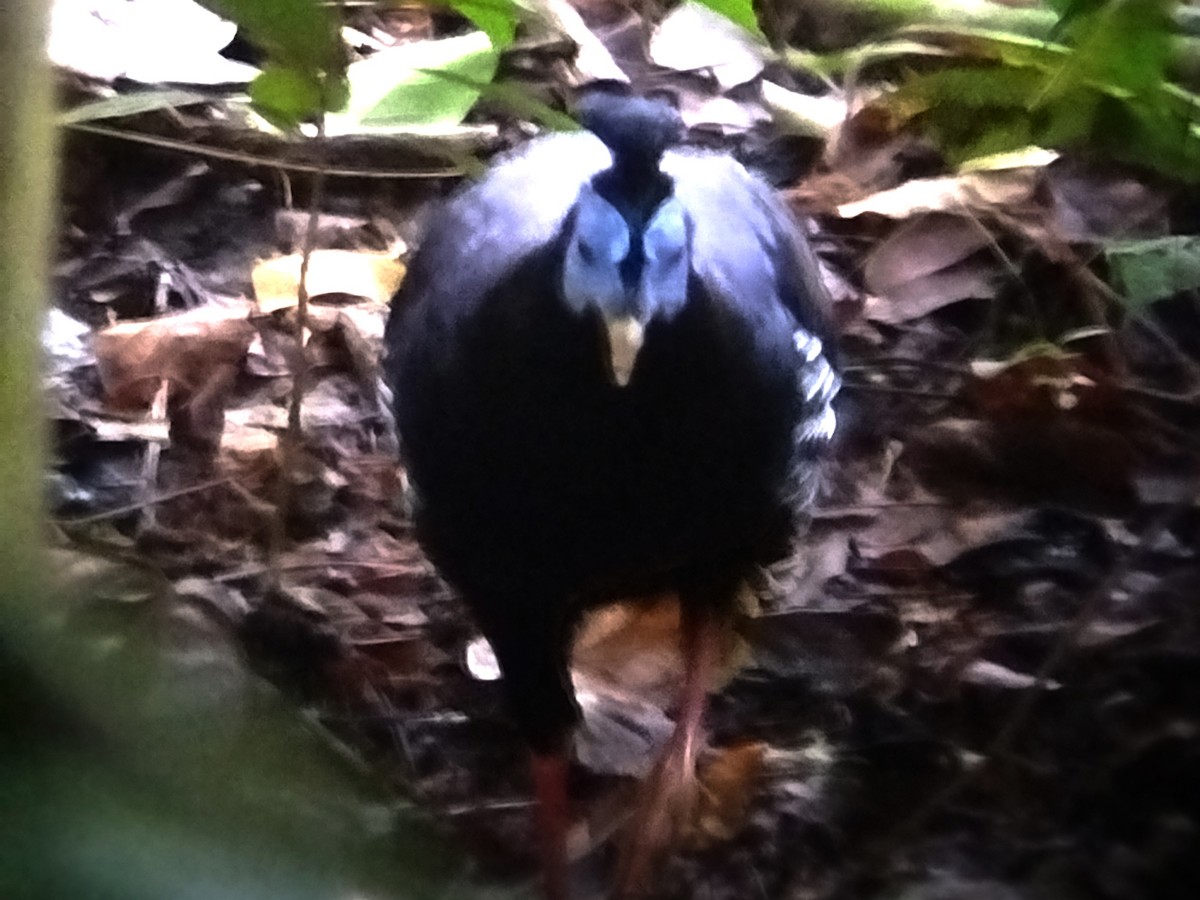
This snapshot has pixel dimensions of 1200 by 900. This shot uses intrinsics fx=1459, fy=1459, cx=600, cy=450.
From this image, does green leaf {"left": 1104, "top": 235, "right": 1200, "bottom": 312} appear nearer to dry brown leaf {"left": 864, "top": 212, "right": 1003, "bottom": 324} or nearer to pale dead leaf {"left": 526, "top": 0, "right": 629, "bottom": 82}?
dry brown leaf {"left": 864, "top": 212, "right": 1003, "bottom": 324}

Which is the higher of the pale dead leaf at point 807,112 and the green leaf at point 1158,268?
the green leaf at point 1158,268

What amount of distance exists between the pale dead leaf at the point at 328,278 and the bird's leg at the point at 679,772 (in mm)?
674

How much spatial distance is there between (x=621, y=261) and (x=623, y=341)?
0.05 meters

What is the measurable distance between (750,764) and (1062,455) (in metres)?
0.52

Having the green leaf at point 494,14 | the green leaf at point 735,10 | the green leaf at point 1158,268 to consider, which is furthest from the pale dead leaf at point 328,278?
the green leaf at point 1158,268

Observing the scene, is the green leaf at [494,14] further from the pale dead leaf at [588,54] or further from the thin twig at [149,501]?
the pale dead leaf at [588,54]

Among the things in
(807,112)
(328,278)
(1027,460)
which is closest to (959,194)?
(807,112)

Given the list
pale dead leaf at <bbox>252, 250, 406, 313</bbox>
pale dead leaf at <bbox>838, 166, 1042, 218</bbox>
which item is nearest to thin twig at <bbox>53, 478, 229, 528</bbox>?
pale dead leaf at <bbox>252, 250, 406, 313</bbox>

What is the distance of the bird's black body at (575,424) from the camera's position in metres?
1.04

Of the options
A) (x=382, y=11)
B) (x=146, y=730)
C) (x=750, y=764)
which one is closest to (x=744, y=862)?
(x=750, y=764)

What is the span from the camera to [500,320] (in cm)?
106

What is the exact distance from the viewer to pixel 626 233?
3.13 feet

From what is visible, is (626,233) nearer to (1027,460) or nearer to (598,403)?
(598,403)

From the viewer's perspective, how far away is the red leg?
1225mm
